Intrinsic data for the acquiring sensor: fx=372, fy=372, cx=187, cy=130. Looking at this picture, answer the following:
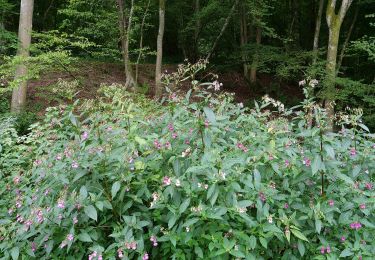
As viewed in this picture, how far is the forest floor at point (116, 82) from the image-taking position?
404 inches

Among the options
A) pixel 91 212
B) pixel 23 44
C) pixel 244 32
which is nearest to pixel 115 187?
pixel 91 212

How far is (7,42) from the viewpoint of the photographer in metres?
8.91

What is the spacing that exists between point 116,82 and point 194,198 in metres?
10.7

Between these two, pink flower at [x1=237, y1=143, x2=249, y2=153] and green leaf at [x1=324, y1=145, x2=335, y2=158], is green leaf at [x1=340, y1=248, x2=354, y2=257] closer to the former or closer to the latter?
green leaf at [x1=324, y1=145, x2=335, y2=158]

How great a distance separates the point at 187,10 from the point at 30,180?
44.7 ft

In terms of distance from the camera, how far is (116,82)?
1217 cm

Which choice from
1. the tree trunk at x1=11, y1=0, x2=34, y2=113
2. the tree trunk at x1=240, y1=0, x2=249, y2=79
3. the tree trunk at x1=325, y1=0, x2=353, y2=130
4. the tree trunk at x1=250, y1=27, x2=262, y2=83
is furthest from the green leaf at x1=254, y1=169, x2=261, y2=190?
the tree trunk at x1=240, y1=0, x2=249, y2=79

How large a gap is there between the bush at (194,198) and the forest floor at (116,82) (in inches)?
294

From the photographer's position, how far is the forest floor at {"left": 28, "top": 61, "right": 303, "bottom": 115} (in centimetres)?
1027

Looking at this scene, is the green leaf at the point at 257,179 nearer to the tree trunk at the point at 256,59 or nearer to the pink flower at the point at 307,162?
the pink flower at the point at 307,162

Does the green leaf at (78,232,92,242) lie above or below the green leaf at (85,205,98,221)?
below

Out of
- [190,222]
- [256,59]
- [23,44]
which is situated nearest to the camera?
[190,222]

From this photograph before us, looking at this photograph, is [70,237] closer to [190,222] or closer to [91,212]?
[91,212]

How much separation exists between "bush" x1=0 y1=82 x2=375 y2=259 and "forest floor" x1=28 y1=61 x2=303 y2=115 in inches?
294
